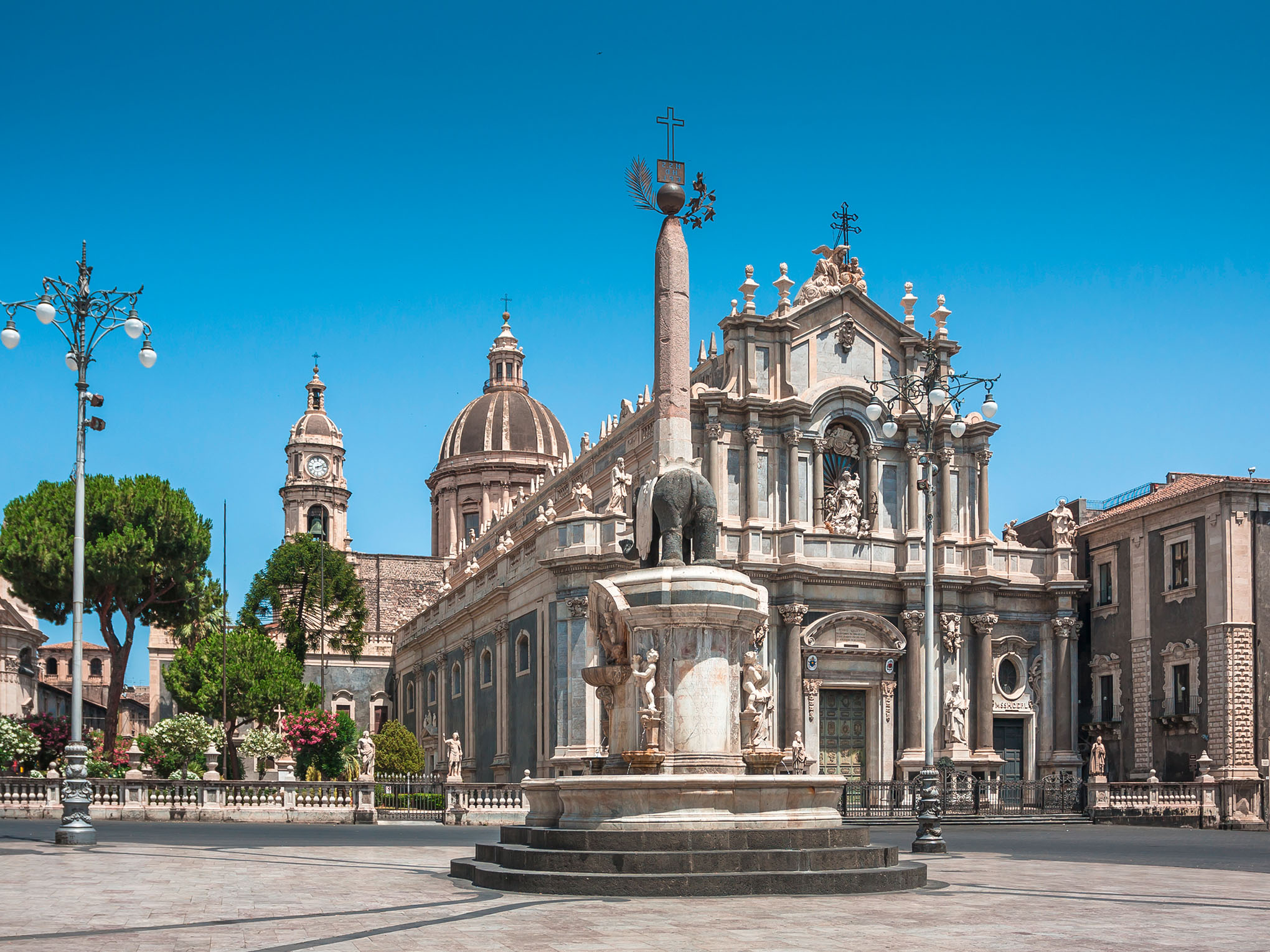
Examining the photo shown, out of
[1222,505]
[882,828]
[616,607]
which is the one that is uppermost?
[1222,505]

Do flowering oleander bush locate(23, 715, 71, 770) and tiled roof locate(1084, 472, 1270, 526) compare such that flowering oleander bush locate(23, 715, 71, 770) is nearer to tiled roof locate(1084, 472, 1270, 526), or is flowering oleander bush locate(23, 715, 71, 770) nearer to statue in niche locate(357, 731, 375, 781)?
statue in niche locate(357, 731, 375, 781)

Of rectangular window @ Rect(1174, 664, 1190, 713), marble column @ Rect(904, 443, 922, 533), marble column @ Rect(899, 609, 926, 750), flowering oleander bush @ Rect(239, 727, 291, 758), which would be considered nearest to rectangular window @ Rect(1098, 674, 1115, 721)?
rectangular window @ Rect(1174, 664, 1190, 713)

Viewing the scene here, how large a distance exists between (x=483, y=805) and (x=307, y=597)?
36938mm

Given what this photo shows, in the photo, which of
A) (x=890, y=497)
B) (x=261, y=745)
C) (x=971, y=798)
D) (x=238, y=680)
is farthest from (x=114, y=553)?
(x=971, y=798)

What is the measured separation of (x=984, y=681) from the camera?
152ft

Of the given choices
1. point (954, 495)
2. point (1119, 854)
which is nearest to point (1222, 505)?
point (954, 495)

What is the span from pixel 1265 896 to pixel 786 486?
29.9 meters

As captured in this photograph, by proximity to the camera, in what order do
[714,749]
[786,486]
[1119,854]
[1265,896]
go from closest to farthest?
[1265,896], [714,749], [1119,854], [786,486]

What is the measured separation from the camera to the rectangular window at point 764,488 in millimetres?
44844

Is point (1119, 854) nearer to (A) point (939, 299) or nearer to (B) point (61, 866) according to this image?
(B) point (61, 866)

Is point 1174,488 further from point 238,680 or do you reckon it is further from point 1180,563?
point 238,680

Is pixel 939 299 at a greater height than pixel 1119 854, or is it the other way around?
pixel 939 299

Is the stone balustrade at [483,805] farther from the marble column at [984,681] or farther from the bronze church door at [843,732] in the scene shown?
the marble column at [984,681]

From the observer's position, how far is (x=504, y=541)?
51281 millimetres
